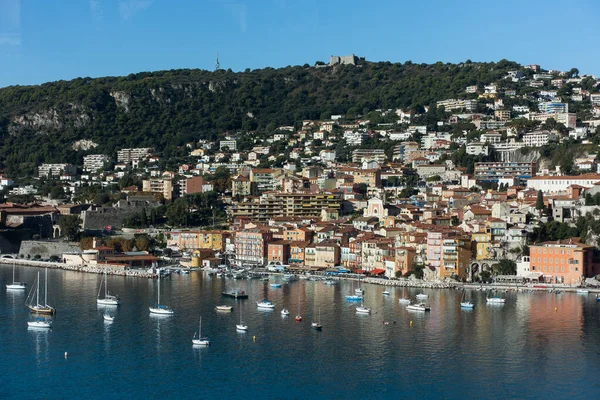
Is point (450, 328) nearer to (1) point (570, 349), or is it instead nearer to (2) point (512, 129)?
(1) point (570, 349)

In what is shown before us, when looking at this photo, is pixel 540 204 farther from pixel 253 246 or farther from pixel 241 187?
pixel 241 187

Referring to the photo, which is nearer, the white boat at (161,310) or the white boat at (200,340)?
the white boat at (200,340)

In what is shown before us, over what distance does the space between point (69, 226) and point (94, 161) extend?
1960cm

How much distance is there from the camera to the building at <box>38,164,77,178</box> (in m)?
50.1

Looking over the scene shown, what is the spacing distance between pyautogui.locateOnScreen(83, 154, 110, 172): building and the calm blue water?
97.7ft

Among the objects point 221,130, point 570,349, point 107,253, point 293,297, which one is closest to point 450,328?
point 570,349

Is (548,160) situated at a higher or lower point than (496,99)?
lower

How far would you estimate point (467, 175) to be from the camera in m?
37.8

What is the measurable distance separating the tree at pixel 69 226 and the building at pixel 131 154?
60.0 feet

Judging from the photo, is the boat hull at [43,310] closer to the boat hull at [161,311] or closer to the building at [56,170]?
the boat hull at [161,311]

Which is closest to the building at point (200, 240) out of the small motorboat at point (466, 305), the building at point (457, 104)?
the small motorboat at point (466, 305)

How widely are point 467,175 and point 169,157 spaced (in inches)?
789

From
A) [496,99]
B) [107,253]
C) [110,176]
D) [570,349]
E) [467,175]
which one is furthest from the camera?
[496,99]

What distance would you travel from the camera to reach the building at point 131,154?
53100 millimetres
